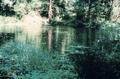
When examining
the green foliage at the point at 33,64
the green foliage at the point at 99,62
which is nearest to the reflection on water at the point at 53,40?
the green foliage at the point at 33,64

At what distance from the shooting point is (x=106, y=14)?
45.2 m

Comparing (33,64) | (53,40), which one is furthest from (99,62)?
(53,40)

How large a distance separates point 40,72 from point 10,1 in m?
39.3

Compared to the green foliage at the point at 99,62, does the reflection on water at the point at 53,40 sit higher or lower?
higher

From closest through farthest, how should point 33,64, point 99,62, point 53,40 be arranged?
point 33,64 < point 99,62 < point 53,40

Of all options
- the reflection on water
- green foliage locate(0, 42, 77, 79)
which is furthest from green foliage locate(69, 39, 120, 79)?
the reflection on water

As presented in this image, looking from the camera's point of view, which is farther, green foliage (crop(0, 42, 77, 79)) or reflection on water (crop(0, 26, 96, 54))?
reflection on water (crop(0, 26, 96, 54))

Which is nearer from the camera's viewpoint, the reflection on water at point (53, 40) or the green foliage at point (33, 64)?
the green foliage at point (33, 64)

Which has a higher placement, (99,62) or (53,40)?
(53,40)

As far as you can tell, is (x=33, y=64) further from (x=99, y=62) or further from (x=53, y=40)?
(x=53, y=40)

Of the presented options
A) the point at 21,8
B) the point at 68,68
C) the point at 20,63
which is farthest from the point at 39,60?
the point at 21,8

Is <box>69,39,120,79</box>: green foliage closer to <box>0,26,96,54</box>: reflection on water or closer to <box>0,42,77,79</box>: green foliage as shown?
<box>0,42,77,79</box>: green foliage

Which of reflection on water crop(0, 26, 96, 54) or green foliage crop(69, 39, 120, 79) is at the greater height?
reflection on water crop(0, 26, 96, 54)

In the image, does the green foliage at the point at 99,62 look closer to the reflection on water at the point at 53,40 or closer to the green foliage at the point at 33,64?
the green foliage at the point at 33,64
